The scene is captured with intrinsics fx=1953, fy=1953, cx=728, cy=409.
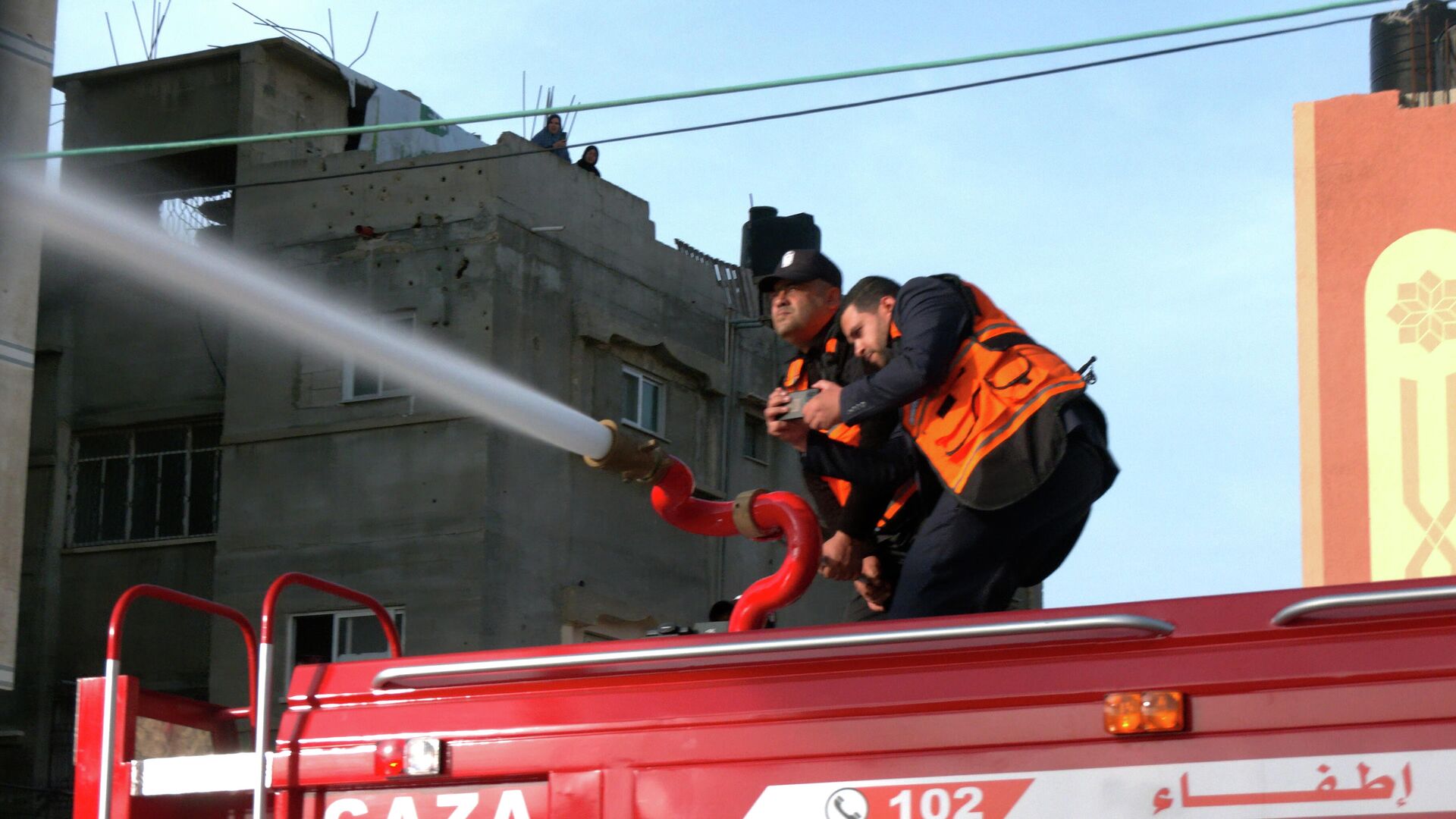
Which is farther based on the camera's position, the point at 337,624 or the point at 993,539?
the point at 337,624

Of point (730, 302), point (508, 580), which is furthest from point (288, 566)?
point (730, 302)

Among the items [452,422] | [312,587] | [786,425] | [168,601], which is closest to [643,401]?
[452,422]

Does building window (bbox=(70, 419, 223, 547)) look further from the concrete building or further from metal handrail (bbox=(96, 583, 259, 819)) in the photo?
metal handrail (bbox=(96, 583, 259, 819))

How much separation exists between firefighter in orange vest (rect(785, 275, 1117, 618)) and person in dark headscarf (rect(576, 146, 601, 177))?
21.3m

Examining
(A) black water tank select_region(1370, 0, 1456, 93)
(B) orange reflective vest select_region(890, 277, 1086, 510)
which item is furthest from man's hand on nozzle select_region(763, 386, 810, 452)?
(A) black water tank select_region(1370, 0, 1456, 93)

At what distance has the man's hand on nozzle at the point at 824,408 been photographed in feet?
17.8

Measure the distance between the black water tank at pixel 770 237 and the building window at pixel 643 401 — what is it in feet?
6.80

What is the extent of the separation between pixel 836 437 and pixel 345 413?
19.1m

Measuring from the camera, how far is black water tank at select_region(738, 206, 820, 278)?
25734 mm

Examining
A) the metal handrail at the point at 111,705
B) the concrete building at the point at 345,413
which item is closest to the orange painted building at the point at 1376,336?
the metal handrail at the point at 111,705

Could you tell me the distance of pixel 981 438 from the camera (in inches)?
205

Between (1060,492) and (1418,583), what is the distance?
150 cm

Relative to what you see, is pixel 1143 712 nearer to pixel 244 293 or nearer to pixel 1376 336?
pixel 244 293

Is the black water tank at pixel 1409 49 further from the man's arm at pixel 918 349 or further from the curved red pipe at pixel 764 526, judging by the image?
the curved red pipe at pixel 764 526
